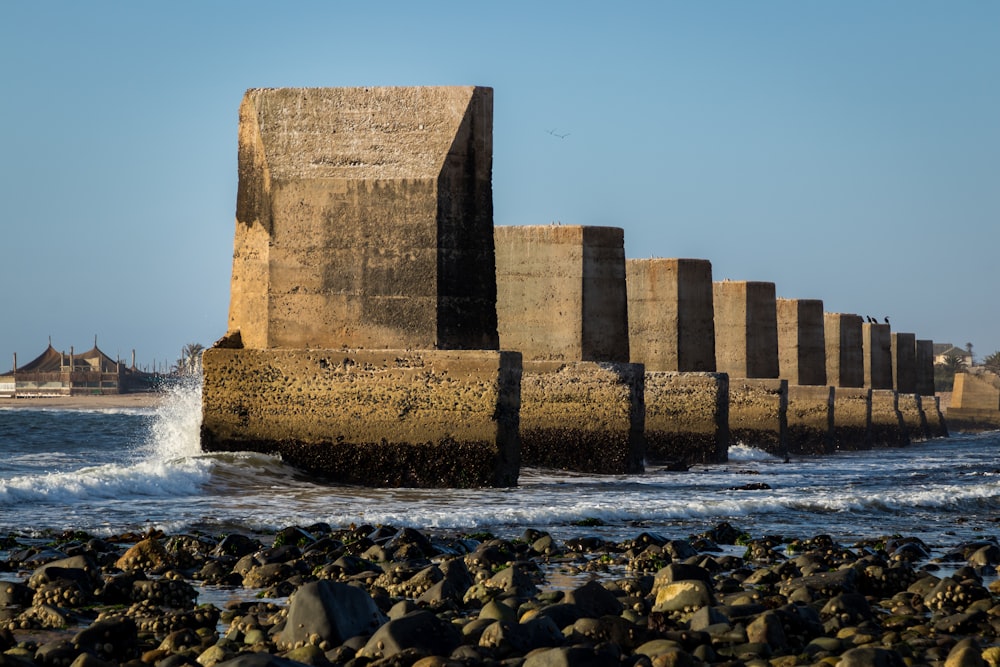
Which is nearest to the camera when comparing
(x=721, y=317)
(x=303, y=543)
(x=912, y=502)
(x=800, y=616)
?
(x=800, y=616)

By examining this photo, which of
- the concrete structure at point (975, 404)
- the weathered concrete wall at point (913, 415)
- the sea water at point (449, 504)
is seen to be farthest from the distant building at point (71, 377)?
the sea water at point (449, 504)

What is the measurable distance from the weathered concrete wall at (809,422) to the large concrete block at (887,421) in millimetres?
9342

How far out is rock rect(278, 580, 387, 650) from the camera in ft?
19.3

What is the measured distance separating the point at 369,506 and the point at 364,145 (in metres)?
4.19

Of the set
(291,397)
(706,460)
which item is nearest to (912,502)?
(291,397)

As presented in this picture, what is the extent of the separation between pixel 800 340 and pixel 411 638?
32292 millimetres

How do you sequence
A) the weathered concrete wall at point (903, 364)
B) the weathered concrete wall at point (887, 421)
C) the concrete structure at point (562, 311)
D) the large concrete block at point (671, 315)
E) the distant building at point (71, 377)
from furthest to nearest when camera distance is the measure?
the distant building at point (71, 377), the weathered concrete wall at point (903, 364), the weathered concrete wall at point (887, 421), the large concrete block at point (671, 315), the concrete structure at point (562, 311)

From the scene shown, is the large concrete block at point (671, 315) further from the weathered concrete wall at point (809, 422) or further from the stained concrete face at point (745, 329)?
the weathered concrete wall at point (809, 422)

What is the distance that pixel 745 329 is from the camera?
100 feet

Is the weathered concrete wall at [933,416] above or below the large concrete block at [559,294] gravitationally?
below

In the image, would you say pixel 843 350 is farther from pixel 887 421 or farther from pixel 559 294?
pixel 559 294

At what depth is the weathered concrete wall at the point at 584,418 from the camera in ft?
62.3

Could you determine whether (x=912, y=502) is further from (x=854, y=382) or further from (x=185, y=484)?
(x=854, y=382)

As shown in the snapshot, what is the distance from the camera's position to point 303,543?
30.2 feet
